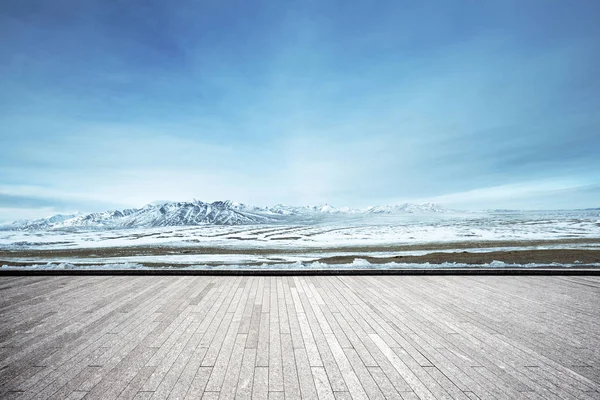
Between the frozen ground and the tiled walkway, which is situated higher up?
the tiled walkway

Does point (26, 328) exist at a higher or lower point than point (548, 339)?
higher

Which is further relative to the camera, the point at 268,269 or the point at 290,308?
the point at 268,269

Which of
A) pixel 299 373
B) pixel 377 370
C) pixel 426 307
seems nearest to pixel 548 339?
pixel 426 307

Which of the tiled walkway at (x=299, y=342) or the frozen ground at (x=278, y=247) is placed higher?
the tiled walkway at (x=299, y=342)

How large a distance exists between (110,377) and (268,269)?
18.3 feet

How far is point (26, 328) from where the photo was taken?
180 inches

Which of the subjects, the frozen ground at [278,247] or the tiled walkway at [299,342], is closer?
the tiled walkway at [299,342]

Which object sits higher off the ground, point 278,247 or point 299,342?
point 299,342

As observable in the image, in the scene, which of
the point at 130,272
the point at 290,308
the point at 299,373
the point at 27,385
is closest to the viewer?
the point at 27,385

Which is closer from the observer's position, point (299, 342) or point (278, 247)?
point (299, 342)

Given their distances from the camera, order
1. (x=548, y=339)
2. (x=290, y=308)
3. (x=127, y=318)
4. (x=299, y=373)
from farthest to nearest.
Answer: (x=290, y=308) < (x=127, y=318) < (x=548, y=339) < (x=299, y=373)

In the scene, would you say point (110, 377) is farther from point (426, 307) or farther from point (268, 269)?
point (268, 269)

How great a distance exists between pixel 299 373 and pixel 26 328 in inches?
167

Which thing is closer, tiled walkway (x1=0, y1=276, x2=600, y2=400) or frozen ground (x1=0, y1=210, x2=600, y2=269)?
tiled walkway (x1=0, y1=276, x2=600, y2=400)
